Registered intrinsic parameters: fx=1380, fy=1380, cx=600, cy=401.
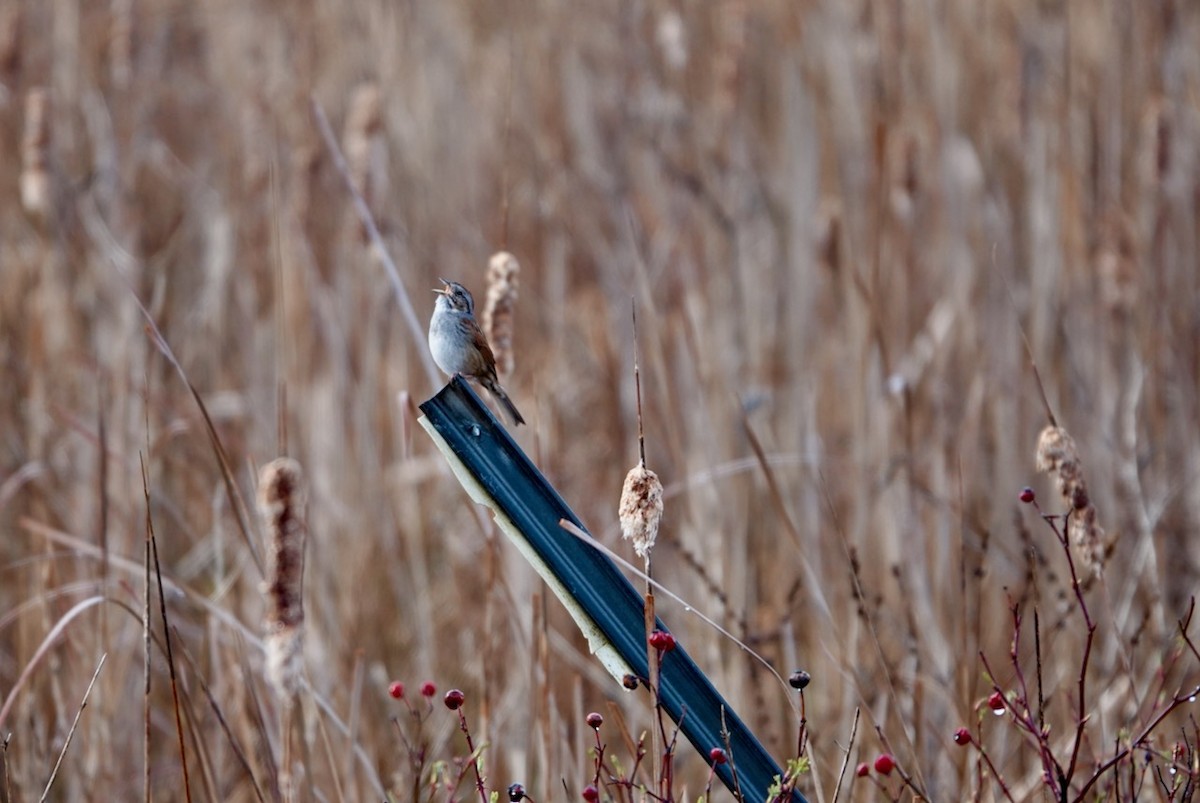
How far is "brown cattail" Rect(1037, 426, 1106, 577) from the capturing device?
1.25 metres

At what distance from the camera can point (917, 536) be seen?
220 cm

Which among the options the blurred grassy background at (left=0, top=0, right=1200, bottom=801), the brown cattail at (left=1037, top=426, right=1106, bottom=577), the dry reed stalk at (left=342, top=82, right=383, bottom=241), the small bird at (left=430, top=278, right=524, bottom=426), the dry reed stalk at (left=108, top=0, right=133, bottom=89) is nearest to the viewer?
the brown cattail at (left=1037, top=426, right=1106, bottom=577)

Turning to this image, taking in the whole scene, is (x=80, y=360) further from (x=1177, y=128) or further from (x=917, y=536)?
(x=1177, y=128)

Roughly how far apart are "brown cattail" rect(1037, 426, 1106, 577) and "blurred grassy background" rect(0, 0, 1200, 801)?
0.50 m

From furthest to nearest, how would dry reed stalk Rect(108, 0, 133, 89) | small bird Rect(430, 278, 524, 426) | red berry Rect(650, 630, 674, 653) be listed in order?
dry reed stalk Rect(108, 0, 133, 89), small bird Rect(430, 278, 524, 426), red berry Rect(650, 630, 674, 653)

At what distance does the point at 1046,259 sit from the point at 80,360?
197 cm

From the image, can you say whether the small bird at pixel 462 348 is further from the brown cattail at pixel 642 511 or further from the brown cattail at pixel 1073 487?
the brown cattail at pixel 1073 487

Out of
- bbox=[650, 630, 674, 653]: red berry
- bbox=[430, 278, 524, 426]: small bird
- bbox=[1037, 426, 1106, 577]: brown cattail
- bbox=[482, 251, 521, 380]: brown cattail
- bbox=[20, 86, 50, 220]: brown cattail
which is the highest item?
bbox=[20, 86, 50, 220]: brown cattail

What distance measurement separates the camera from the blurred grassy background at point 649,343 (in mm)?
2160

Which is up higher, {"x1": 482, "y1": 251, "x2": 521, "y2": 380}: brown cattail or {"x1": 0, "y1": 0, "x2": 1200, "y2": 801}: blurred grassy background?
{"x1": 0, "y1": 0, "x2": 1200, "y2": 801}: blurred grassy background

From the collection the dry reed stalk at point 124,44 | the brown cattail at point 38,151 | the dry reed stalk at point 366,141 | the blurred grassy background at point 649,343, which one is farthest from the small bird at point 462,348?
the dry reed stalk at point 124,44

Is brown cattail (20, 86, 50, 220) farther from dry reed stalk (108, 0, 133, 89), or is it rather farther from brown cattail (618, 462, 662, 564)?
brown cattail (618, 462, 662, 564)

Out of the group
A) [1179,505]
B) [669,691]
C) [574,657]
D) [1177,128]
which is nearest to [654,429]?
[574,657]

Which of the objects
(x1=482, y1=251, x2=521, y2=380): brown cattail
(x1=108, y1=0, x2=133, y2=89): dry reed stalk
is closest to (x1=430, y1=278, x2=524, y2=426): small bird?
(x1=482, y1=251, x2=521, y2=380): brown cattail
